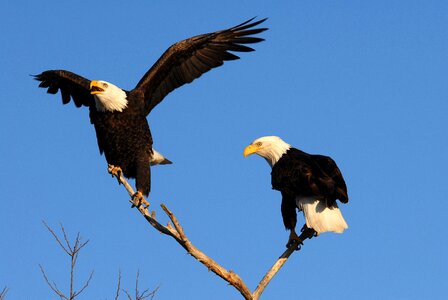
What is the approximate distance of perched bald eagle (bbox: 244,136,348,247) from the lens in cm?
643

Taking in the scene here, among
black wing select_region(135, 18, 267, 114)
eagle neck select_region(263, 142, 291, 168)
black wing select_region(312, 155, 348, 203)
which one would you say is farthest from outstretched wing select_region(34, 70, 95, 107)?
black wing select_region(312, 155, 348, 203)

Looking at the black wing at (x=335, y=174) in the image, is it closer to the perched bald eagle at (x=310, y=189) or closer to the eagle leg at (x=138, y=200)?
the perched bald eagle at (x=310, y=189)

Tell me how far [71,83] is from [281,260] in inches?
151

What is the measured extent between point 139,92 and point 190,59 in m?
0.86

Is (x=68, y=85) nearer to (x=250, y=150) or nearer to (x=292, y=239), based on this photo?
(x=250, y=150)

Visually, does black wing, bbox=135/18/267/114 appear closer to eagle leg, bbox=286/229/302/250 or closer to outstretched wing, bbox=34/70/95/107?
outstretched wing, bbox=34/70/95/107

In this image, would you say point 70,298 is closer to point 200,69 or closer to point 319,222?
point 319,222

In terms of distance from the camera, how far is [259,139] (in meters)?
7.17

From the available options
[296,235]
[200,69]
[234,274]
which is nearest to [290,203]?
[296,235]

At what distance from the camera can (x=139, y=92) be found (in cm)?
845

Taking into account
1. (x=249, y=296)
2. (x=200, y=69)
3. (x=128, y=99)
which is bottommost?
(x=249, y=296)

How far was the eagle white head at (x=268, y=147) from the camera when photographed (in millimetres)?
7090

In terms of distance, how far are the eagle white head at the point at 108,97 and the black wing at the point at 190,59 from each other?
0.44 metres

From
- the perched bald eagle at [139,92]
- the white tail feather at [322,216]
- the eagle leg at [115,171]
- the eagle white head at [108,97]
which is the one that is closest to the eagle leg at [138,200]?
the perched bald eagle at [139,92]
